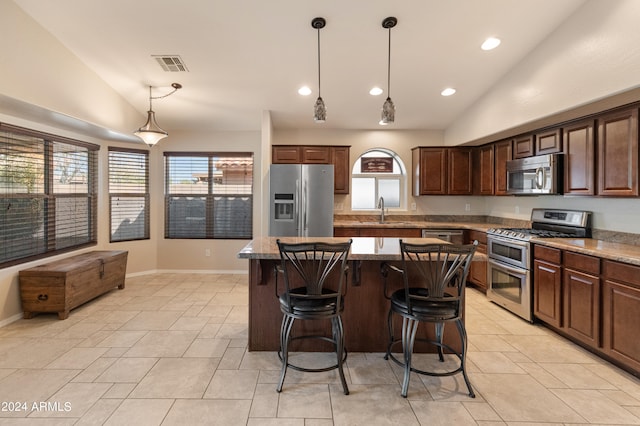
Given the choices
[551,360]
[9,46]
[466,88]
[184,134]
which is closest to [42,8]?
[9,46]

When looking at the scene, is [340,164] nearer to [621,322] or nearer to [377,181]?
[377,181]

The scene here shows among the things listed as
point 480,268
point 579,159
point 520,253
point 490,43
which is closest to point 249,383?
point 520,253

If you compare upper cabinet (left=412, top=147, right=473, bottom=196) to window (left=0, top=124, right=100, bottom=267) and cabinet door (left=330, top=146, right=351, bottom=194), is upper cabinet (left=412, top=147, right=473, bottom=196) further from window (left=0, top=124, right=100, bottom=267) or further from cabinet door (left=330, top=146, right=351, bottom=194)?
window (left=0, top=124, right=100, bottom=267)

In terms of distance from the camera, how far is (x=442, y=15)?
3035mm

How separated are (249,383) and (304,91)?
3.52 meters

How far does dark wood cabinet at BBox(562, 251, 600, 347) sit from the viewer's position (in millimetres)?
2607

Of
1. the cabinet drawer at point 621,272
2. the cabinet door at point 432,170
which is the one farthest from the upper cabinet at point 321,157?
the cabinet drawer at point 621,272

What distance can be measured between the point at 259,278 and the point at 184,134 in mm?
3819

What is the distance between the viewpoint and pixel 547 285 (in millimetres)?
3125

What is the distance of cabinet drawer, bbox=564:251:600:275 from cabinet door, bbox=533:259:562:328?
13cm

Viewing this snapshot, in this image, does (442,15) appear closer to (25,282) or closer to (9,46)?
(9,46)

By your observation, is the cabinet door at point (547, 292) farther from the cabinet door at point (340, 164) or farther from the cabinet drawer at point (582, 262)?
the cabinet door at point (340, 164)

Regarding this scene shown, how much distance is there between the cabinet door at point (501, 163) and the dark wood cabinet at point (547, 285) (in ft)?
4.58

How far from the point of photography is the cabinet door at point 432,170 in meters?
5.16
